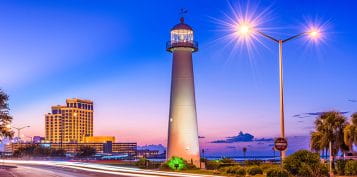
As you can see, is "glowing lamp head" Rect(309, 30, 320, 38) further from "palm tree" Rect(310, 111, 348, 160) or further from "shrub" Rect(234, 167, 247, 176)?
"palm tree" Rect(310, 111, 348, 160)

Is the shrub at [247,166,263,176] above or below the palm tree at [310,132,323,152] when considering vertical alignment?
below

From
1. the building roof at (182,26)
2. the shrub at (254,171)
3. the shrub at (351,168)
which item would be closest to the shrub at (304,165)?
the shrub at (351,168)

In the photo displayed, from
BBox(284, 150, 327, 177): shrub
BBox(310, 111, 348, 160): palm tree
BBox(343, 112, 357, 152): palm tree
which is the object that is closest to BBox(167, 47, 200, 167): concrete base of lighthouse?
BBox(310, 111, 348, 160): palm tree

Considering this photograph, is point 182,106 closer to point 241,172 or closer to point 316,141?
point 316,141

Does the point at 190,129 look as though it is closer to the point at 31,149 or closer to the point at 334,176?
the point at 334,176

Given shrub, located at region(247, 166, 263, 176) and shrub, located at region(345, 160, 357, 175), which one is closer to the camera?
shrub, located at region(345, 160, 357, 175)

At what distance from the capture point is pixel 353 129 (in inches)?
1528

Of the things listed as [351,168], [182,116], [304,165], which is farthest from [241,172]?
[182,116]

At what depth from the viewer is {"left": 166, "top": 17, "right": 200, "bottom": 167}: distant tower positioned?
53281 mm

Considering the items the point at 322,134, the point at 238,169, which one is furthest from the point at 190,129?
the point at 238,169

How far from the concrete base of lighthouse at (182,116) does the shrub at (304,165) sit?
79.4ft

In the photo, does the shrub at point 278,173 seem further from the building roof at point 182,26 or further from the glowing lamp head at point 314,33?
the building roof at point 182,26

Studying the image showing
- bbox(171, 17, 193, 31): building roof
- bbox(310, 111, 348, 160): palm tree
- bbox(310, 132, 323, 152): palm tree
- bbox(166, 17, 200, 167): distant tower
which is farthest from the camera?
bbox(171, 17, 193, 31): building roof

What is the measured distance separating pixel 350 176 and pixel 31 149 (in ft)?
407
